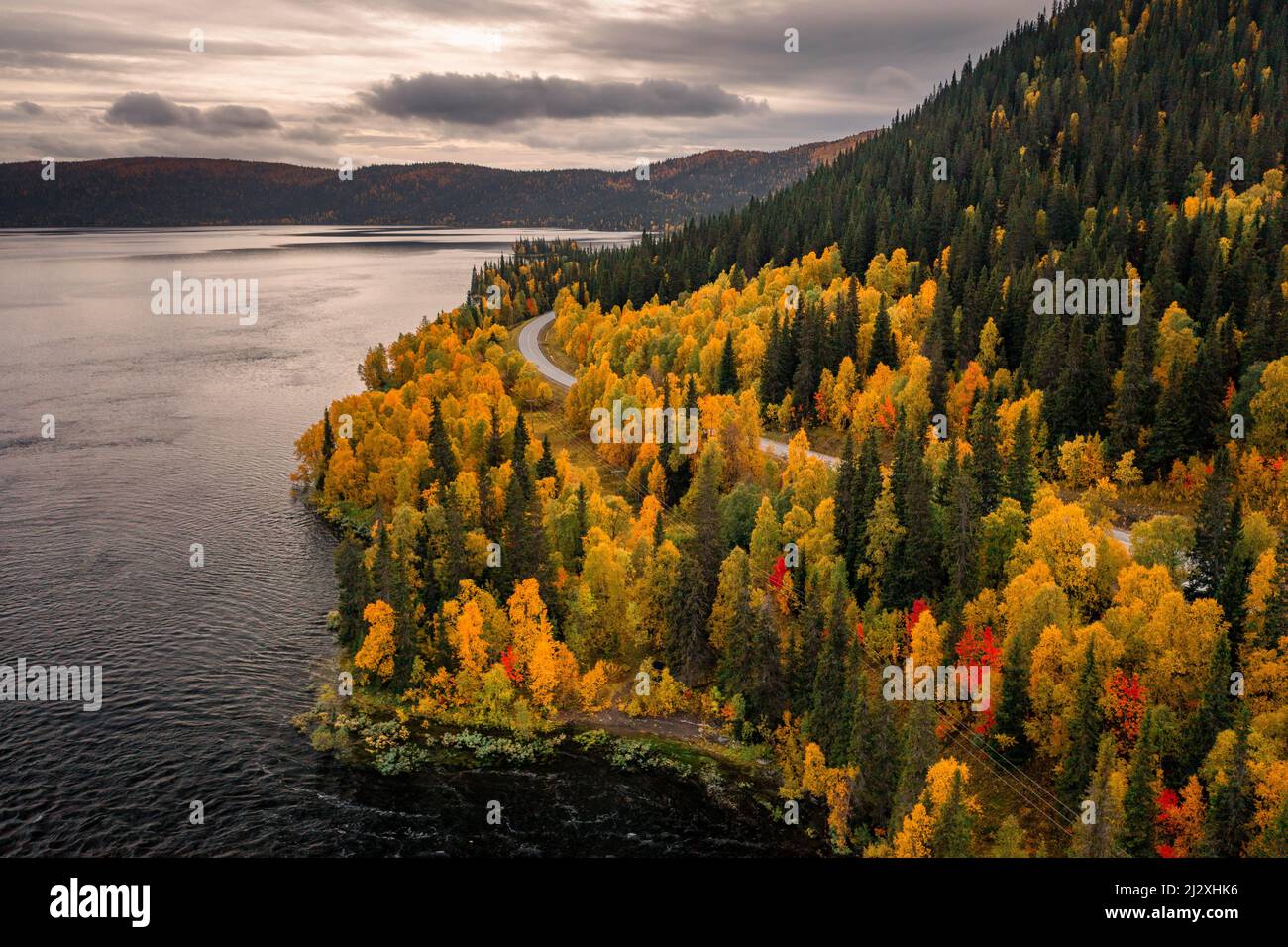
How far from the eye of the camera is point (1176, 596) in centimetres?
5712

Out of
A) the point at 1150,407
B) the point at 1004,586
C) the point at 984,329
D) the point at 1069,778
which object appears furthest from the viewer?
the point at 984,329

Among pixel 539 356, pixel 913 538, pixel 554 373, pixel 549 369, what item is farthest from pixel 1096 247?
pixel 539 356

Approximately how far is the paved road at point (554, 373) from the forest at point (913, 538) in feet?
4.87

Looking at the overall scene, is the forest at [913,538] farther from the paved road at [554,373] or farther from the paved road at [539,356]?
the paved road at [539,356]

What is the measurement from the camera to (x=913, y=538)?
235ft

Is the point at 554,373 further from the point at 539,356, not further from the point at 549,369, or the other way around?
the point at 539,356

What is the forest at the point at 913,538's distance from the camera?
178 ft

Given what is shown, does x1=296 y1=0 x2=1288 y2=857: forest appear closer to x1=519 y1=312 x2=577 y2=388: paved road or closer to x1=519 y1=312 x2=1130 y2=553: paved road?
x1=519 y1=312 x2=1130 y2=553: paved road

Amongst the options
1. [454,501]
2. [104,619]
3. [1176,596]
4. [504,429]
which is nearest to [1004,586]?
[1176,596]

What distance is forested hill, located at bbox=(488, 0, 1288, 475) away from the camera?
307 feet

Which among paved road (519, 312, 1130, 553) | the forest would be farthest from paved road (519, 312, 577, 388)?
the forest

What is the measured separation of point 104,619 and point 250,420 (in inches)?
2656

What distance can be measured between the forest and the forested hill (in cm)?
63
